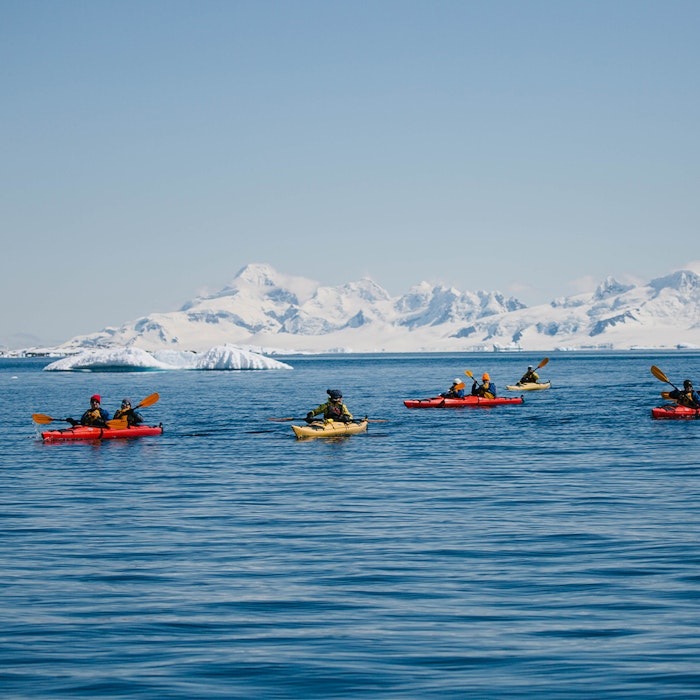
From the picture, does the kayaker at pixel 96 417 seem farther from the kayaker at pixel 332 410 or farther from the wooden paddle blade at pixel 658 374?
the wooden paddle blade at pixel 658 374

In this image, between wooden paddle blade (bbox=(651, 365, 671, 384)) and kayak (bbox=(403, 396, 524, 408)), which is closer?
wooden paddle blade (bbox=(651, 365, 671, 384))

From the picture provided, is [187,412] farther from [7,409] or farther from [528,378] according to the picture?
[528,378]

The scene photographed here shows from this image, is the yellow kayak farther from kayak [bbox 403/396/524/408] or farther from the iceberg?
the iceberg

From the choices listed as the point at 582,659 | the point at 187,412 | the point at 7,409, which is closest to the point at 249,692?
the point at 582,659

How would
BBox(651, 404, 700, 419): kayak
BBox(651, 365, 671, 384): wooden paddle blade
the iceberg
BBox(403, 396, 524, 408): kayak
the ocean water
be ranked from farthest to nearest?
1. the iceberg
2. BBox(403, 396, 524, 408): kayak
3. BBox(651, 365, 671, 384): wooden paddle blade
4. BBox(651, 404, 700, 419): kayak
5. the ocean water

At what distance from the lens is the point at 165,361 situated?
151250 millimetres

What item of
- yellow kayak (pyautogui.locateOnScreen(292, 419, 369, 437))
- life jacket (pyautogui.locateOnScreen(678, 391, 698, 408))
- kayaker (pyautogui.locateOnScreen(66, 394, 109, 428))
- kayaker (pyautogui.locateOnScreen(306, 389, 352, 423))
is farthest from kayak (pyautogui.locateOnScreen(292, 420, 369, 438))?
life jacket (pyautogui.locateOnScreen(678, 391, 698, 408))

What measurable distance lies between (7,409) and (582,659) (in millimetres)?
55925

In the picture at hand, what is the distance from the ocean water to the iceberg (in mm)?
113697

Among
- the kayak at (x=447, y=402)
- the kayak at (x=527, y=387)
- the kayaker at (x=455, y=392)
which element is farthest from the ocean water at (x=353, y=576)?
the kayak at (x=527, y=387)

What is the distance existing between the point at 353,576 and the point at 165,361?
139179 millimetres

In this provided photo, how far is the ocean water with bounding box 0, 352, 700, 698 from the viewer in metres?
10.2

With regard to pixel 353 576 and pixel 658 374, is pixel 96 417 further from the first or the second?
pixel 658 374

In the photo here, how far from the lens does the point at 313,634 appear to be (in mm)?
11562
